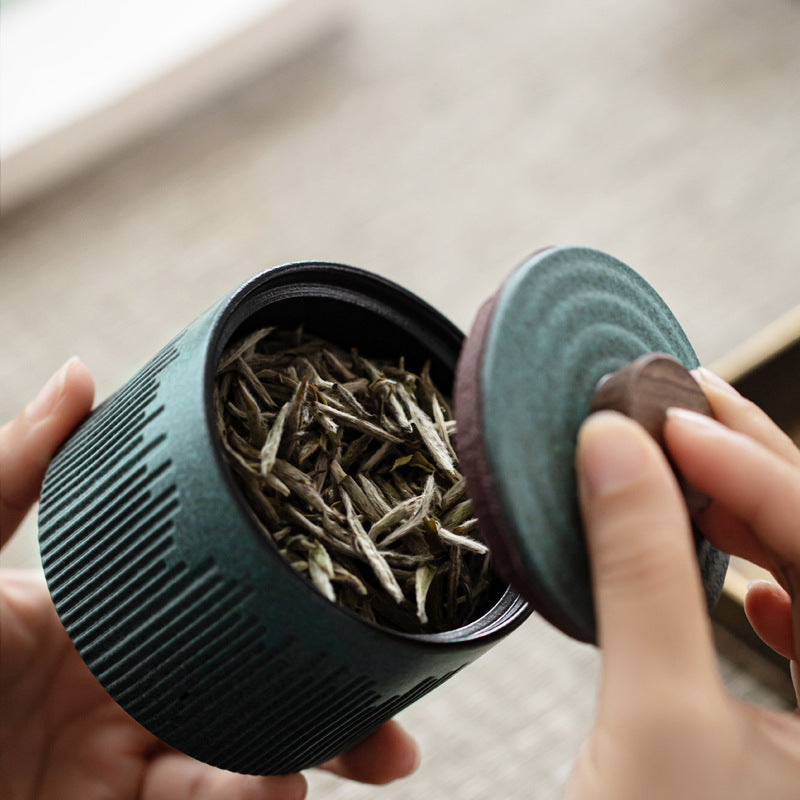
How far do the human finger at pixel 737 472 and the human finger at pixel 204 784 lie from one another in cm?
48

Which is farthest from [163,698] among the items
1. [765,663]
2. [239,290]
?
[765,663]

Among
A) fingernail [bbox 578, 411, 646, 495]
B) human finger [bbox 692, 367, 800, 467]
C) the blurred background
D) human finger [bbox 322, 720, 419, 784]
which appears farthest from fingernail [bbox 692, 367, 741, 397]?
the blurred background

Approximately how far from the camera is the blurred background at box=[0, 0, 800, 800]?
3.81 feet

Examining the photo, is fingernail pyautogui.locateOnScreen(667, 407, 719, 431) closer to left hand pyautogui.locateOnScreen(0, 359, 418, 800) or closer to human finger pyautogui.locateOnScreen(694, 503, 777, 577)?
human finger pyautogui.locateOnScreen(694, 503, 777, 577)

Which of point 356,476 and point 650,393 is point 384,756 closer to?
point 356,476

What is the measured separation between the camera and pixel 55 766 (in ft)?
2.49

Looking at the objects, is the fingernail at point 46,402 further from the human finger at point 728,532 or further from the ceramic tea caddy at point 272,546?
the human finger at point 728,532

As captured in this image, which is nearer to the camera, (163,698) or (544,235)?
(163,698)

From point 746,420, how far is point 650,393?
3.9 inches

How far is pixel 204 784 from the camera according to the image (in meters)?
0.76

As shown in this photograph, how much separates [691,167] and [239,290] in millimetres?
1039

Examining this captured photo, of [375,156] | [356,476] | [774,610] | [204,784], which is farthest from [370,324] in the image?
[375,156]

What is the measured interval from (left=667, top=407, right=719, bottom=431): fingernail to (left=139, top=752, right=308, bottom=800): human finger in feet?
1.62

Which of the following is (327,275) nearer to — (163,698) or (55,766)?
(163,698)
